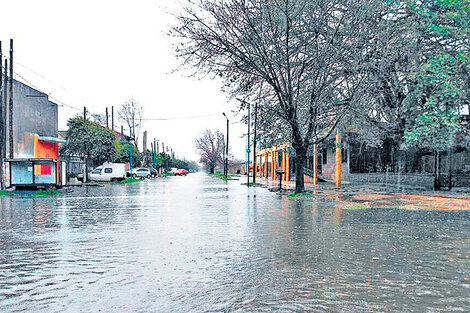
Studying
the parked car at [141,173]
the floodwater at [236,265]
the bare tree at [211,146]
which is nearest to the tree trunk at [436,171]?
the floodwater at [236,265]

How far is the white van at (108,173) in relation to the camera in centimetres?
4946

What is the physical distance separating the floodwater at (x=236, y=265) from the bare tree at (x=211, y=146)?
103 metres

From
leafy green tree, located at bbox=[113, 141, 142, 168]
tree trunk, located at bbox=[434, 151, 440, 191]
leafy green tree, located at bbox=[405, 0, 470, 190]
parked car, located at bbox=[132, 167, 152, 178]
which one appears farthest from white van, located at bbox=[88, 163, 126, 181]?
leafy green tree, located at bbox=[405, 0, 470, 190]

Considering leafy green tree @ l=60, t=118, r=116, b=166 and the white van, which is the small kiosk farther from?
the white van

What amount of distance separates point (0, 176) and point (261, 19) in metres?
18.2

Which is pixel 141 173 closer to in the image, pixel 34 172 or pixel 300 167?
pixel 34 172

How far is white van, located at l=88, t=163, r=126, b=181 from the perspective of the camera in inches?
1947

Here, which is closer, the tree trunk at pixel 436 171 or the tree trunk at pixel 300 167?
the tree trunk at pixel 300 167

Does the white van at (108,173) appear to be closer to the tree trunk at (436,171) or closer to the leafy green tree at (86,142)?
the leafy green tree at (86,142)

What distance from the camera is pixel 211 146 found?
120 meters

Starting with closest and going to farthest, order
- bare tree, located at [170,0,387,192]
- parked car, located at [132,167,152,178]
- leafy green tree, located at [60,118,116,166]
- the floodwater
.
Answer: the floodwater < bare tree, located at [170,0,387,192] < leafy green tree, located at [60,118,116,166] < parked car, located at [132,167,152,178]

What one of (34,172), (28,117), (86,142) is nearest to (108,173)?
(86,142)

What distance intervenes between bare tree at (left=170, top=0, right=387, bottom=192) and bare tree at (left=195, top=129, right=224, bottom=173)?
92.7 metres

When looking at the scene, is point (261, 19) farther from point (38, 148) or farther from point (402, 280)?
point (38, 148)
